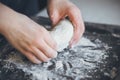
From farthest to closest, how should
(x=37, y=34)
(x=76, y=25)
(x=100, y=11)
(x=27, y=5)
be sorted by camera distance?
(x=100, y=11)
(x=27, y=5)
(x=76, y=25)
(x=37, y=34)

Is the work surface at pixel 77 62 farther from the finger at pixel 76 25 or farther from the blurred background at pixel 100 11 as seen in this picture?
the blurred background at pixel 100 11

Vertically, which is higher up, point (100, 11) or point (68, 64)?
point (100, 11)

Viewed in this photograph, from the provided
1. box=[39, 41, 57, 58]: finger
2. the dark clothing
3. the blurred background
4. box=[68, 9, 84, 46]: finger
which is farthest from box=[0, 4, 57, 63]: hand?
the blurred background

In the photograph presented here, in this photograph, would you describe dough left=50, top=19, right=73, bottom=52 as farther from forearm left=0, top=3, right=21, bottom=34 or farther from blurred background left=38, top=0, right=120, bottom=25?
blurred background left=38, top=0, right=120, bottom=25

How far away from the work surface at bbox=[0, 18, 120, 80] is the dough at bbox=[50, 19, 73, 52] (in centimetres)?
5

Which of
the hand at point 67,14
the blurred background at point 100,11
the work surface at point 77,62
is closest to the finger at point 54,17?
the hand at point 67,14

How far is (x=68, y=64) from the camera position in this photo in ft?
2.65

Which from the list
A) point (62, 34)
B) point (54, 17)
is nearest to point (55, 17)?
point (54, 17)

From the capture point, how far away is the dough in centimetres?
81

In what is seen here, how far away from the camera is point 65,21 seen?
0.86 m

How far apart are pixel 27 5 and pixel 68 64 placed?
0.37 meters

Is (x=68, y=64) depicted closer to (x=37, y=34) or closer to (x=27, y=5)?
(x=37, y=34)

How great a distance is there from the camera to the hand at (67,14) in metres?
0.86

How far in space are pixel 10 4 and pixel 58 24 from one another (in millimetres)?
231
